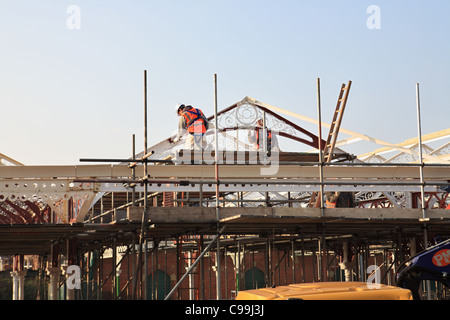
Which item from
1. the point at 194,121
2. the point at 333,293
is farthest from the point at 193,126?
the point at 333,293

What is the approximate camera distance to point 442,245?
1312 centimetres

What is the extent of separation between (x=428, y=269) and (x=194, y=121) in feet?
25.2

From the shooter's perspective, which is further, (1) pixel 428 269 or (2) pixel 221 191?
(2) pixel 221 191

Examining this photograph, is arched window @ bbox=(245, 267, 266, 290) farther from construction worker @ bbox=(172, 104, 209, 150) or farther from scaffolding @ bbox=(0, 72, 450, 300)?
construction worker @ bbox=(172, 104, 209, 150)

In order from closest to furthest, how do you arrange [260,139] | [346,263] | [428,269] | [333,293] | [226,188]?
[333,293], [428,269], [226,188], [260,139], [346,263]

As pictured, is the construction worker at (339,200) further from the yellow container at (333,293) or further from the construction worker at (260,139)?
the yellow container at (333,293)

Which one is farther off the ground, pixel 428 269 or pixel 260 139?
pixel 260 139

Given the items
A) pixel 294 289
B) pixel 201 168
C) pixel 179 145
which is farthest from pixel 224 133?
pixel 294 289

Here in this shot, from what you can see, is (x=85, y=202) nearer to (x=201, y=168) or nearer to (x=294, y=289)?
(x=201, y=168)

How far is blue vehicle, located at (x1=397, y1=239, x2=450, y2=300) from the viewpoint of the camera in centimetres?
1317

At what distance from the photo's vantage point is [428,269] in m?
13.2

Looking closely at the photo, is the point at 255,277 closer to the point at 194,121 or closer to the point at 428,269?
the point at 194,121

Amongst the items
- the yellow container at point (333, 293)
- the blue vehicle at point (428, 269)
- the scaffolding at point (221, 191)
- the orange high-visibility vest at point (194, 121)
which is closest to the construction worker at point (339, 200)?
the scaffolding at point (221, 191)

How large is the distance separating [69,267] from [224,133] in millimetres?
6265
